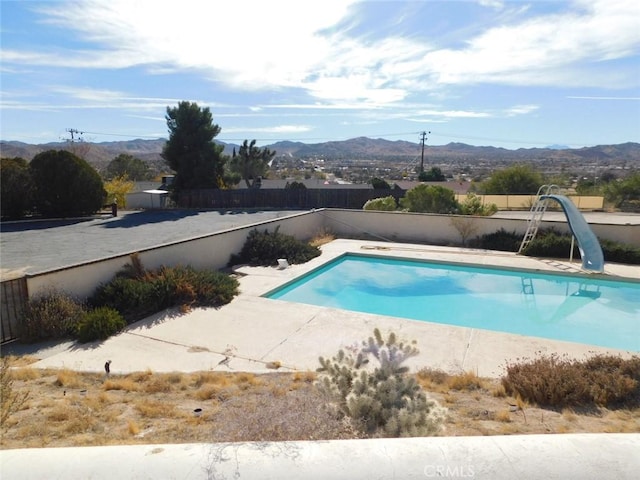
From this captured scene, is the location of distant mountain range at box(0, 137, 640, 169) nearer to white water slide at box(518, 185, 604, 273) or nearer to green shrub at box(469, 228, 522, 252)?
green shrub at box(469, 228, 522, 252)

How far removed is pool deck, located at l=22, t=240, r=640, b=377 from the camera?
21.7ft

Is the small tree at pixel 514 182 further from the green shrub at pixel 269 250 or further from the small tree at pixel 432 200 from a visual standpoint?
the green shrub at pixel 269 250

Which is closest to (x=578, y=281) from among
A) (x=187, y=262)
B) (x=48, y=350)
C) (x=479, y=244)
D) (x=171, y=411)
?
(x=479, y=244)

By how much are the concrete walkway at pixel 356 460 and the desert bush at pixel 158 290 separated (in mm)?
7611

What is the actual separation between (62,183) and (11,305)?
55.1 ft

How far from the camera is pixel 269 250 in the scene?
45.6 feet

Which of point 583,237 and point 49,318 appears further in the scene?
point 583,237

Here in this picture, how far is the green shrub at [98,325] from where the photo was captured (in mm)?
7414

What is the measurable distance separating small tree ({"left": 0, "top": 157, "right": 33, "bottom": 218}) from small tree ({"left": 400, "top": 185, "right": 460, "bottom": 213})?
63.9ft

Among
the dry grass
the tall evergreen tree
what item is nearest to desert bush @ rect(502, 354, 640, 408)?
the dry grass

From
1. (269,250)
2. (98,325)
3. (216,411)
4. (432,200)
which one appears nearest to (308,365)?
(216,411)

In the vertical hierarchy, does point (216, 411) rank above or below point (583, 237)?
below

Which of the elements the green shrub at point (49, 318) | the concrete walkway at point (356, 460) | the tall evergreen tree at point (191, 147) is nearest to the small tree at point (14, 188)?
the tall evergreen tree at point (191, 147)

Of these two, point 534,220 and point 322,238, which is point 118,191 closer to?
point 322,238
